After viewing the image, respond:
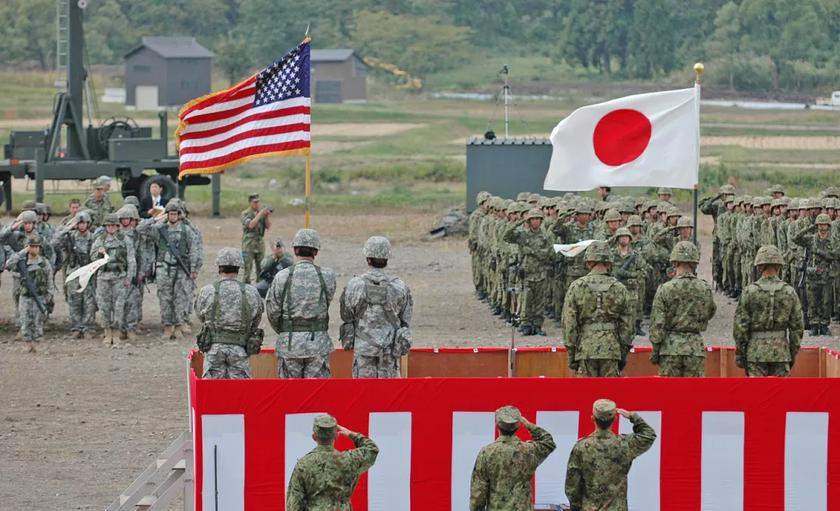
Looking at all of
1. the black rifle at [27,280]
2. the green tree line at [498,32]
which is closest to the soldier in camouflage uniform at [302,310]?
the black rifle at [27,280]

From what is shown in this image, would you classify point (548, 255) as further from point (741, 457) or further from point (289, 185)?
point (289, 185)

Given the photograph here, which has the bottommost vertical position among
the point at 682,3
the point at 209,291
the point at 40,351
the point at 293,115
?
the point at 40,351

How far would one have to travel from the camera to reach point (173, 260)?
18438 millimetres

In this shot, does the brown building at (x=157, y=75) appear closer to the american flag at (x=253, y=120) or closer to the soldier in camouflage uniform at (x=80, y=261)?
the soldier in camouflage uniform at (x=80, y=261)

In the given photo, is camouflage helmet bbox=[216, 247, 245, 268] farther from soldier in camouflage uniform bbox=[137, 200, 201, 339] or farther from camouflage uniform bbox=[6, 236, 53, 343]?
soldier in camouflage uniform bbox=[137, 200, 201, 339]

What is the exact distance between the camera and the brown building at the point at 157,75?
226 feet

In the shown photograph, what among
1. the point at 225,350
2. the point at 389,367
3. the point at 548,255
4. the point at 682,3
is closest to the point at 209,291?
the point at 225,350

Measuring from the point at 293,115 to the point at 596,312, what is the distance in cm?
313

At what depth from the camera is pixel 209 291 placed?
11.5 metres

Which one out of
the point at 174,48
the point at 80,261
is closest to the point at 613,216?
the point at 80,261

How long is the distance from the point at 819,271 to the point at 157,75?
5313cm

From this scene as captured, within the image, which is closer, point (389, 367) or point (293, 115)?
point (389, 367)

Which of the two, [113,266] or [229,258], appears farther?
[113,266]

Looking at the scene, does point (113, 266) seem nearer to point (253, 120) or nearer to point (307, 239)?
point (253, 120)
